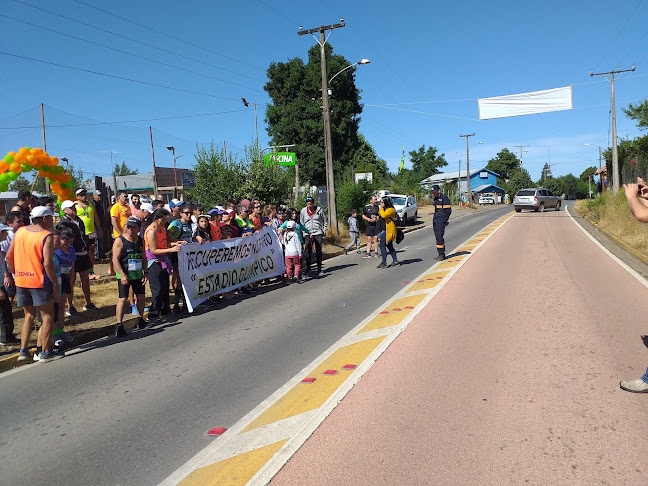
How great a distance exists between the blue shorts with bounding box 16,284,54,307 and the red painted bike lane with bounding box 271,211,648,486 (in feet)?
13.1

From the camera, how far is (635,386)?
172 inches

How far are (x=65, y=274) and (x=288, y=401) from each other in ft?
14.4

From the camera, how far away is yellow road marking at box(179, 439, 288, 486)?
11.0ft

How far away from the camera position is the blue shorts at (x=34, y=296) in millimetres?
6125

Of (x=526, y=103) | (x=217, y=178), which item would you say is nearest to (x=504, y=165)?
(x=526, y=103)

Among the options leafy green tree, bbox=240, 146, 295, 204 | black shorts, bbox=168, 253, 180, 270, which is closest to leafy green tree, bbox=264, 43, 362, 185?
leafy green tree, bbox=240, 146, 295, 204

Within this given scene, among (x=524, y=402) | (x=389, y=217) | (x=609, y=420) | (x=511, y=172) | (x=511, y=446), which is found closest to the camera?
(x=511, y=446)

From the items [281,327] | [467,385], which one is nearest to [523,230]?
[281,327]

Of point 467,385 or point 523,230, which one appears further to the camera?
point 523,230

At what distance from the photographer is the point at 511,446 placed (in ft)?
11.8

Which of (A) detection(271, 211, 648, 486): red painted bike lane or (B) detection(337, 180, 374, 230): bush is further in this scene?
(B) detection(337, 180, 374, 230): bush

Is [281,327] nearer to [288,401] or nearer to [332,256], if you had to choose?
[288,401]

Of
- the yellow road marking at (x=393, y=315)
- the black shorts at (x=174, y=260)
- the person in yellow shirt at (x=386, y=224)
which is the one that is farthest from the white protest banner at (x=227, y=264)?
the yellow road marking at (x=393, y=315)

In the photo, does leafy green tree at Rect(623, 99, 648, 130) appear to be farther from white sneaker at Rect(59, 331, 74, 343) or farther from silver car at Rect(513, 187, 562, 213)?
white sneaker at Rect(59, 331, 74, 343)
